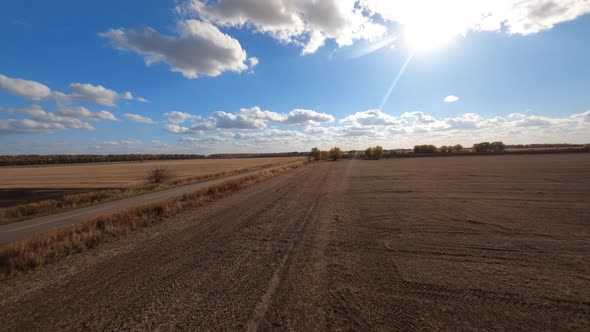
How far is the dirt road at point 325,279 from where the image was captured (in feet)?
12.1

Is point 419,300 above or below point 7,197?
above

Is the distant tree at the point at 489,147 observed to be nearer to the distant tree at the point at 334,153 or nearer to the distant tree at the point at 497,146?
the distant tree at the point at 497,146

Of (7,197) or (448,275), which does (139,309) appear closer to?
(448,275)

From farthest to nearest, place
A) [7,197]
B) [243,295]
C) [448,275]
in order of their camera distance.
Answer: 1. [7,197]
2. [448,275]
3. [243,295]

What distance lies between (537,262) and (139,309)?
8823mm

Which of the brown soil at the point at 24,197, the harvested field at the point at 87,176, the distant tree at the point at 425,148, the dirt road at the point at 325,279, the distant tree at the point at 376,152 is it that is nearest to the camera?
the dirt road at the point at 325,279

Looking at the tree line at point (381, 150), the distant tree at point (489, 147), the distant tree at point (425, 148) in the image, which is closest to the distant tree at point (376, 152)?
the tree line at point (381, 150)

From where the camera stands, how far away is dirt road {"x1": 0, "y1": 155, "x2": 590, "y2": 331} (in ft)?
12.1

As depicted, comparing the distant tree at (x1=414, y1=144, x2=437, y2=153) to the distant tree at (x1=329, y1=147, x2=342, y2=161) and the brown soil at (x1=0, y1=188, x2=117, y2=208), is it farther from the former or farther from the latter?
the brown soil at (x1=0, y1=188, x2=117, y2=208)

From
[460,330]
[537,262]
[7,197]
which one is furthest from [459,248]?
[7,197]

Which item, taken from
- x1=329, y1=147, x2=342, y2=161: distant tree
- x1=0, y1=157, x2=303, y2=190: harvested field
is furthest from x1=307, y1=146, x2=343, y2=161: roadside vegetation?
x1=0, y1=157, x2=303, y2=190: harvested field

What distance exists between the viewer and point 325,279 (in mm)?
4934

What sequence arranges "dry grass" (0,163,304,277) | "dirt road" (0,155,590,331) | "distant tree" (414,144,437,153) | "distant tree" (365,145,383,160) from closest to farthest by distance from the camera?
"dirt road" (0,155,590,331), "dry grass" (0,163,304,277), "distant tree" (365,145,383,160), "distant tree" (414,144,437,153)

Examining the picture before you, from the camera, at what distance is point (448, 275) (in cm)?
489
